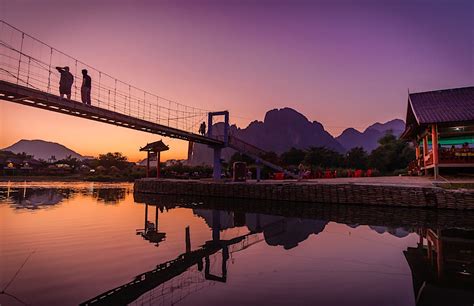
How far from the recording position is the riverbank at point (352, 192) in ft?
51.1

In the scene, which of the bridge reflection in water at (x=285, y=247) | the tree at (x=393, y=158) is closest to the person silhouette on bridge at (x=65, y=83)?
the bridge reflection in water at (x=285, y=247)

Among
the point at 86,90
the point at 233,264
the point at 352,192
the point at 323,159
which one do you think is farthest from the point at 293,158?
the point at 233,264

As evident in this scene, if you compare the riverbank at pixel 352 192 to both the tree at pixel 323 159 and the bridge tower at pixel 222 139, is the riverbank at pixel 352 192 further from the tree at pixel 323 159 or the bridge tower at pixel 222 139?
the tree at pixel 323 159

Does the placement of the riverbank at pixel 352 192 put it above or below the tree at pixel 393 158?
below

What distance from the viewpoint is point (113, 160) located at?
92.9m

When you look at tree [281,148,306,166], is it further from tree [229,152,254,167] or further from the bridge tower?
the bridge tower

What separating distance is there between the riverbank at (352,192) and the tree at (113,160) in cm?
7111

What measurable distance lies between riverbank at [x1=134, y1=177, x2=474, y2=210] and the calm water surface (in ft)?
18.2

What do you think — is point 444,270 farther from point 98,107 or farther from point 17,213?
point 98,107

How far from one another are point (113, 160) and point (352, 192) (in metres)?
87.1

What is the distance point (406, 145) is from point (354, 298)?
48.2 m

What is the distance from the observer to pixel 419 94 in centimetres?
2509

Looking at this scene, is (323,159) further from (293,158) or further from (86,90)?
(86,90)

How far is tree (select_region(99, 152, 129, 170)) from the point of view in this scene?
92.1 m
